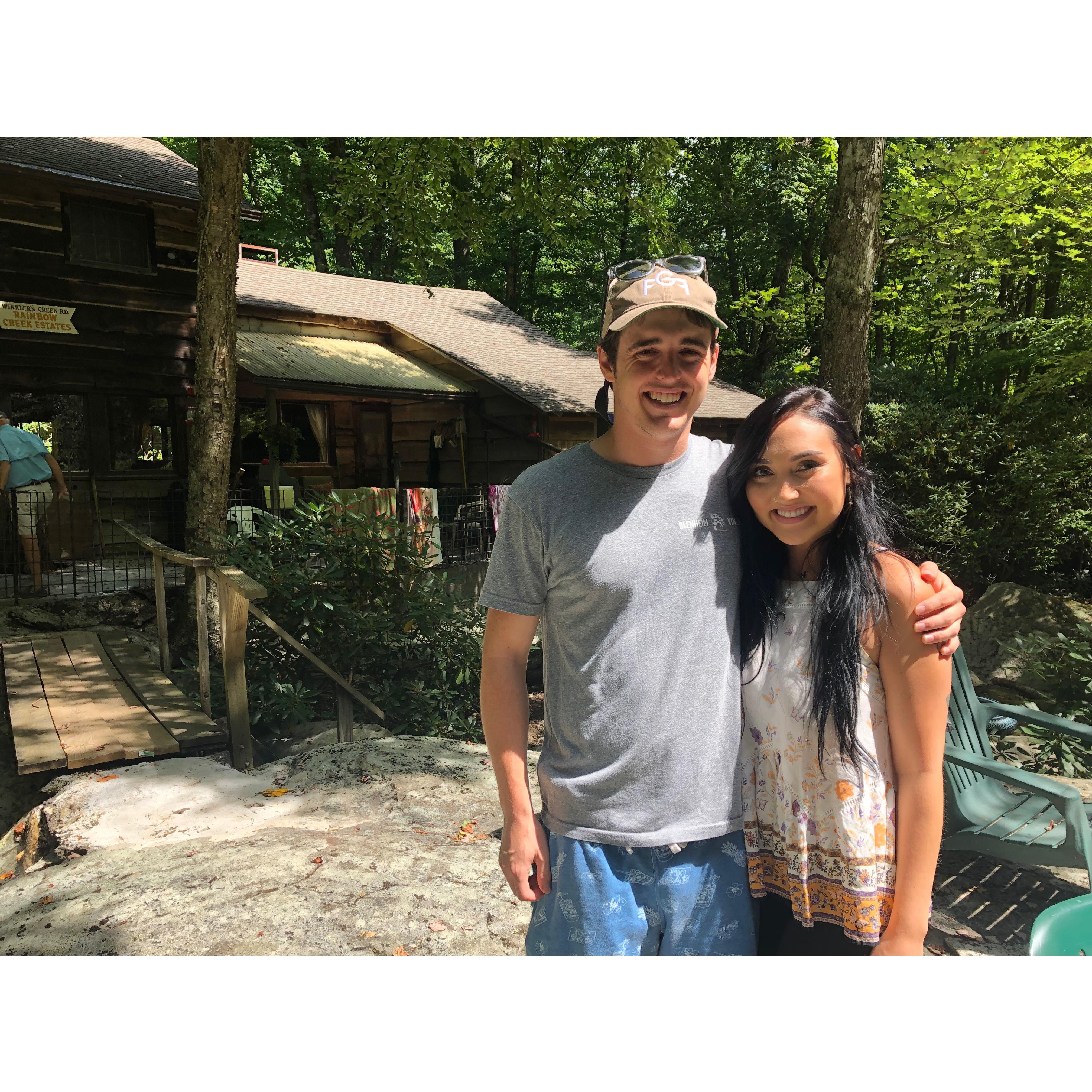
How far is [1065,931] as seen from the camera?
1.78 metres

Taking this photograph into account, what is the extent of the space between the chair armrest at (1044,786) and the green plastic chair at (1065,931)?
1459 mm

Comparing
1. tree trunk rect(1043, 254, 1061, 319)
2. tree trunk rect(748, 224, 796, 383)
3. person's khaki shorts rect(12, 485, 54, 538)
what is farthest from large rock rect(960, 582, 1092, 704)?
tree trunk rect(748, 224, 796, 383)

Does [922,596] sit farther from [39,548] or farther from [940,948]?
[39,548]

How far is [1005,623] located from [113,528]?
10.7 m

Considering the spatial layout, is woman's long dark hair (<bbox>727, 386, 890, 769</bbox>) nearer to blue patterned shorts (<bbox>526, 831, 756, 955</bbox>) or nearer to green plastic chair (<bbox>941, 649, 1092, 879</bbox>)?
blue patterned shorts (<bbox>526, 831, 756, 955</bbox>)

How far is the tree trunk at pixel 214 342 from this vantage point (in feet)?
21.7

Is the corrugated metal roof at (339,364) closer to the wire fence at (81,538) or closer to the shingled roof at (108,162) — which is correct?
the shingled roof at (108,162)

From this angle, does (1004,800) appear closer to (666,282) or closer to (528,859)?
(528,859)

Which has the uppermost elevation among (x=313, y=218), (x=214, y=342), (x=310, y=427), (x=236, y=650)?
(x=313, y=218)

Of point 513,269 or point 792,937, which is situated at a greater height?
point 513,269

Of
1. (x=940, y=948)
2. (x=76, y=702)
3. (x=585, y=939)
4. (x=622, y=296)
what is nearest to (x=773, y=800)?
(x=585, y=939)

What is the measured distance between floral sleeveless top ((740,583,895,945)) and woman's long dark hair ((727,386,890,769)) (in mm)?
22

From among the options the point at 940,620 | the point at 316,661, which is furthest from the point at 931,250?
the point at 940,620

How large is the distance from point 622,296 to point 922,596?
87 centimetres
